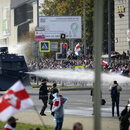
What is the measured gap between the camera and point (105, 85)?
48156 millimetres

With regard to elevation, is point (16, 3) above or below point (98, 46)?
above

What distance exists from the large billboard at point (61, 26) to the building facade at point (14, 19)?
38458mm

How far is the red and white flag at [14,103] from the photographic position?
37.9ft

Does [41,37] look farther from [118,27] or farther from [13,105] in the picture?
[13,105]

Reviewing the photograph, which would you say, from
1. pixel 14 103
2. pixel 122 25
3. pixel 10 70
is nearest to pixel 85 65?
pixel 10 70

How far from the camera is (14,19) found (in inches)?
4341

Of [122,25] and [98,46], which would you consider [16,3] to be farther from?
[98,46]

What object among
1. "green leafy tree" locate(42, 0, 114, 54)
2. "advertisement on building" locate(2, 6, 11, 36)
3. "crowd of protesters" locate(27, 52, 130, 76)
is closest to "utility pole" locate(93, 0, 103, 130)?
"crowd of protesters" locate(27, 52, 130, 76)

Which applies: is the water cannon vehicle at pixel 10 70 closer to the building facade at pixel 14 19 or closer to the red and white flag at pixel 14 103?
the red and white flag at pixel 14 103

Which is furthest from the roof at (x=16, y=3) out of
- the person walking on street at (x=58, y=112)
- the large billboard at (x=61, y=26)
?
the person walking on street at (x=58, y=112)

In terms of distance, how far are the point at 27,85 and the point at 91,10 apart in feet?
128

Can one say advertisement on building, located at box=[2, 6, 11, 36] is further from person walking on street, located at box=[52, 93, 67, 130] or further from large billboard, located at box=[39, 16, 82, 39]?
person walking on street, located at box=[52, 93, 67, 130]

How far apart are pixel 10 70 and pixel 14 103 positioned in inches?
987

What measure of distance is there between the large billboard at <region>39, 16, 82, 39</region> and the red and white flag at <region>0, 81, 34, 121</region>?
52856 millimetres
